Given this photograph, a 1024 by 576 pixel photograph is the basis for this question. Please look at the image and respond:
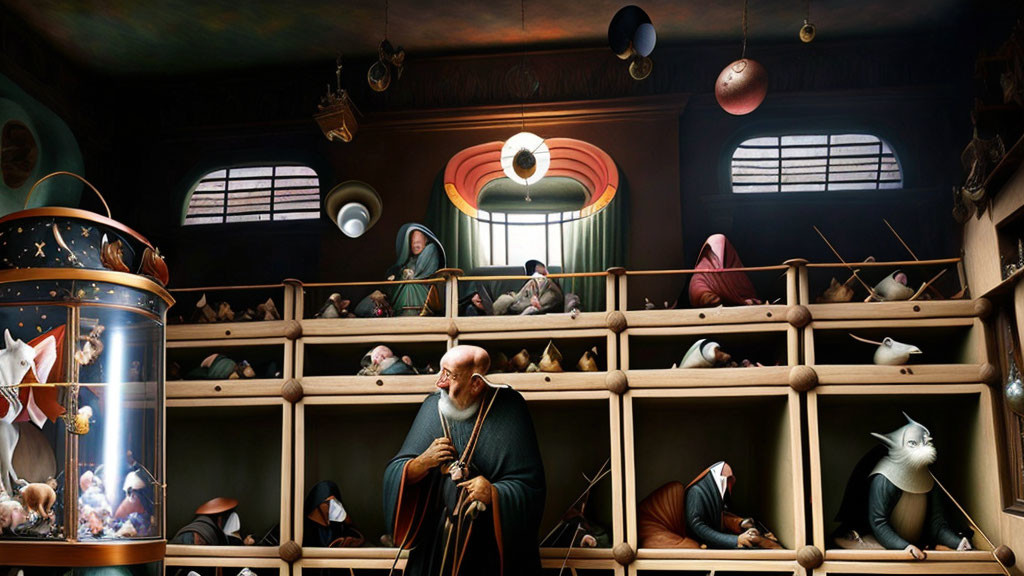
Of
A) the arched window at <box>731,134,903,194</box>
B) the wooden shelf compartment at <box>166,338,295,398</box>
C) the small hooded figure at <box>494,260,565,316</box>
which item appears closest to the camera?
the wooden shelf compartment at <box>166,338,295,398</box>

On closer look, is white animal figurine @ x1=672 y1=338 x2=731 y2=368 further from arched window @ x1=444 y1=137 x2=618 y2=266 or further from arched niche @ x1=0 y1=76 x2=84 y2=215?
arched niche @ x1=0 y1=76 x2=84 y2=215

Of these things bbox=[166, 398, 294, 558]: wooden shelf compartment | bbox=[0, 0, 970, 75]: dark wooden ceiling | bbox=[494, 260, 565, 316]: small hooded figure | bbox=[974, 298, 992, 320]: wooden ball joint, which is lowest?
bbox=[166, 398, 294, 558]: wooden shelf compartment

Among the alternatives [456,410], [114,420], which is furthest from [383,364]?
[114,420]

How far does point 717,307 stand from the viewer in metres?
7.48

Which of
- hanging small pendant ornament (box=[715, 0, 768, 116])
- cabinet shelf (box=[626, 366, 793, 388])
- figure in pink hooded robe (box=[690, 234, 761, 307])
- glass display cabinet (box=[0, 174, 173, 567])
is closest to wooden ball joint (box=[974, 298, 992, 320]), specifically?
cabinet shelf (box=[626, 366, 793, 388])

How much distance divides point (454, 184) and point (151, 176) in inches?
109

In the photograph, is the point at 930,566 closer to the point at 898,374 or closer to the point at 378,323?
the point at 898,374

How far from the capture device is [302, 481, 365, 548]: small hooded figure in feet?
24.5

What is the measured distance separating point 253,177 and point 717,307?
4333 mm

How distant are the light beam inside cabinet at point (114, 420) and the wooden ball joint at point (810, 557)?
436 cm

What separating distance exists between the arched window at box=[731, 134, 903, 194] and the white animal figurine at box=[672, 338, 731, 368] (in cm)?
182

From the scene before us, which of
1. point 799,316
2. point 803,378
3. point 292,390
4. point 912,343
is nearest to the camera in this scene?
point 803,378

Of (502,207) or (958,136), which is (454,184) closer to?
(502,207)

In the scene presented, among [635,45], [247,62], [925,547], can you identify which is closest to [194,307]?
[247,62]
